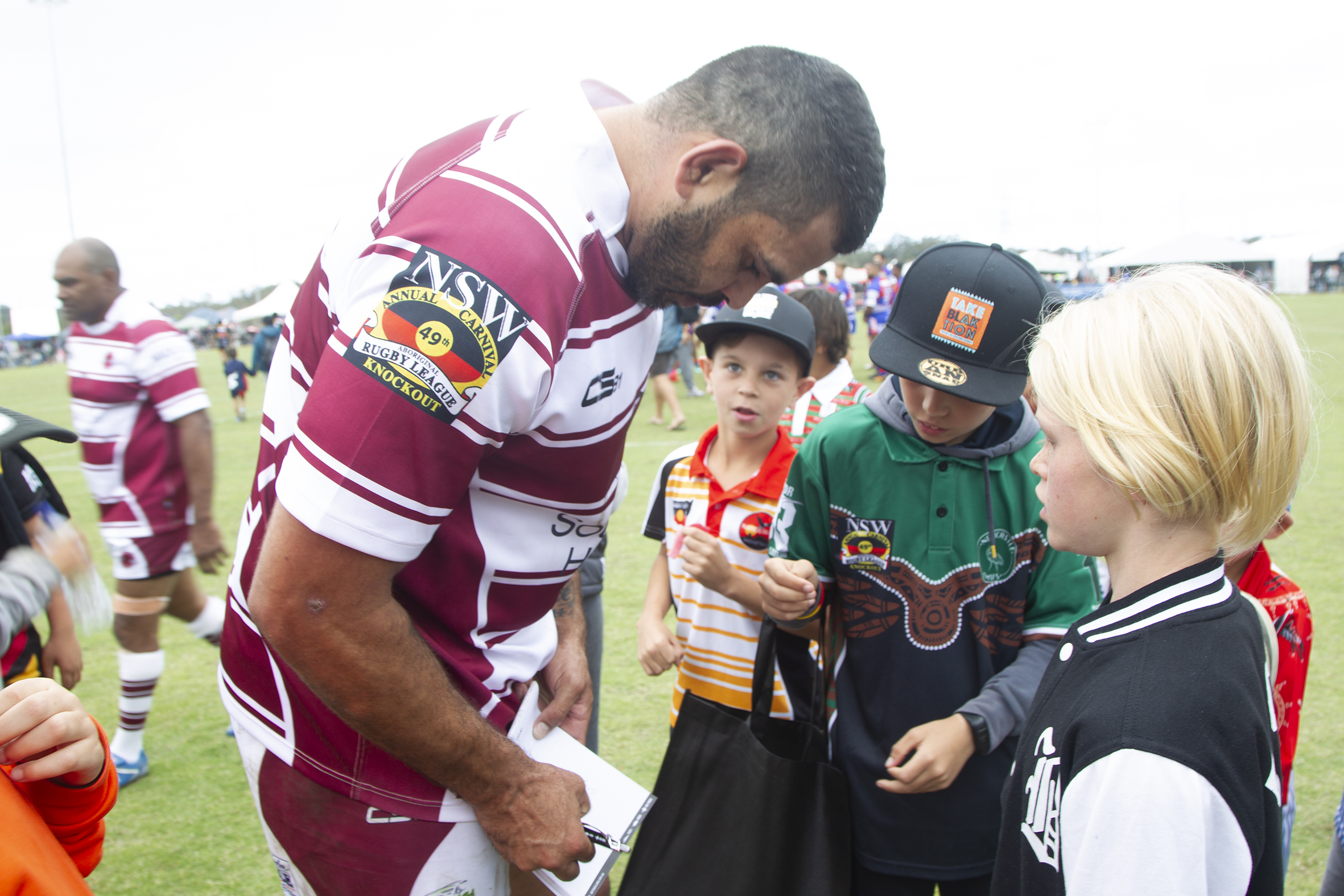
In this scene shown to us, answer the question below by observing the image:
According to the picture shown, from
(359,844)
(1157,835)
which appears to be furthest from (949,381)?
(359,844)

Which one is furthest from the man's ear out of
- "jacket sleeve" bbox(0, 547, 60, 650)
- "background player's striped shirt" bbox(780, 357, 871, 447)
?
"background player's striped shirt" bbox(780, 357, 871, 447)

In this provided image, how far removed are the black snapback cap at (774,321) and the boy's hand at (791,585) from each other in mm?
943

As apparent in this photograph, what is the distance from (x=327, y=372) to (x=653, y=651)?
5.28 ft

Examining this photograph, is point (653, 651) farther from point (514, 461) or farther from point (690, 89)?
point (690, 89)

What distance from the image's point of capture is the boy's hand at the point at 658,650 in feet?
8.22

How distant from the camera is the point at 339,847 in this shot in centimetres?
143

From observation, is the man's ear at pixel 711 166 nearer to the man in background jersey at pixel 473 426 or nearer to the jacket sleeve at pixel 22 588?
the man in background jersey at pixel 473 426

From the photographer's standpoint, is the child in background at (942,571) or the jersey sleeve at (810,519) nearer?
the child in background at (942,571)

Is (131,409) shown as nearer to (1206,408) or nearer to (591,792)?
(591,792)

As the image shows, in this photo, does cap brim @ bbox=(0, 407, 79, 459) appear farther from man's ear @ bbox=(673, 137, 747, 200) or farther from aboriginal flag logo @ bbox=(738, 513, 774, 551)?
aboriginal flag logo @ bbox=(738, 513, 774, 551)

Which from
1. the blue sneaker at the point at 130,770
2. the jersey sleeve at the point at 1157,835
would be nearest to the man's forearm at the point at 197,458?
the blue sneaker at the point at 130,770

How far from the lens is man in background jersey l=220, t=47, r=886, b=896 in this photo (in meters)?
1.11

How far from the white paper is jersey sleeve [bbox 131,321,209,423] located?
3.01 m

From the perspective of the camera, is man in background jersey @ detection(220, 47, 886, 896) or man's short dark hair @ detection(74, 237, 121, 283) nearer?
man in background jersey @ detection(220, 47, 886, 896)
